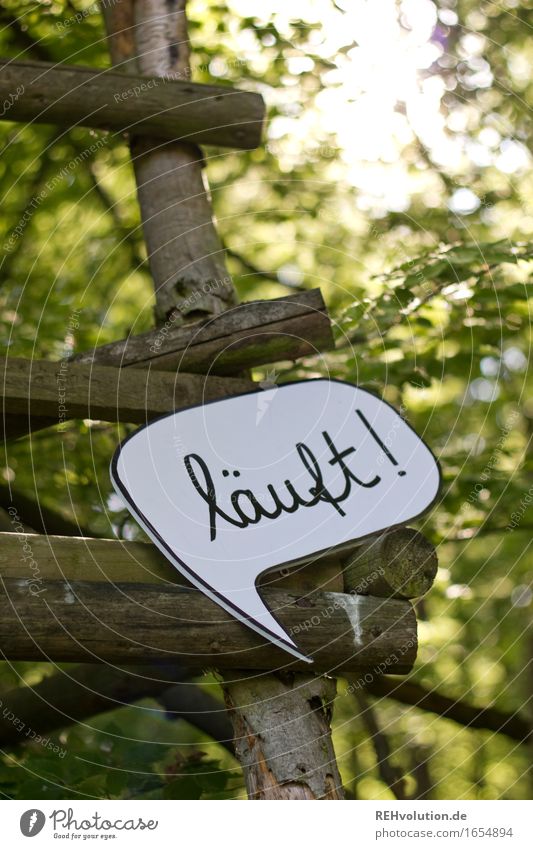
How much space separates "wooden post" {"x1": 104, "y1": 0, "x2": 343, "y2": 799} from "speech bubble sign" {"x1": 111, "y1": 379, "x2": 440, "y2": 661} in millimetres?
223

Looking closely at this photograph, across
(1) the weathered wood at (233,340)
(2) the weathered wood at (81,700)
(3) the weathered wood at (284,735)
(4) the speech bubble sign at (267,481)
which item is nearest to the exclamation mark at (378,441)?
(4) the speech bubble sign at (267,481)

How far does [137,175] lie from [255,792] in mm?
2264

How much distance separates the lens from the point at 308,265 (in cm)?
598

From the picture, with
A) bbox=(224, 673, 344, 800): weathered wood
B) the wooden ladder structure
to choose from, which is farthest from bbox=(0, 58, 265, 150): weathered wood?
bbox=(224, 673, 344, 800): weathered wood

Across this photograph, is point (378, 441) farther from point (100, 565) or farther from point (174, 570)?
point (100, 565)

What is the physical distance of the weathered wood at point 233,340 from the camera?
8.71 feet

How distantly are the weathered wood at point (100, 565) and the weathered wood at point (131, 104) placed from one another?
1654mm

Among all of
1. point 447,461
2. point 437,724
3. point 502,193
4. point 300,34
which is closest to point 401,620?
point 447,461

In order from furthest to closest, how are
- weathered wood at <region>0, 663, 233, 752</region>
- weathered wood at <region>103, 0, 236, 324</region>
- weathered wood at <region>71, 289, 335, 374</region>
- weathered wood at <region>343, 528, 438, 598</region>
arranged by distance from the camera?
weathered wood at <region>0, 663, 233, 752</region>
weathered wood at <region>103, 0, 236, 324</region>
weathered wood at <region>71, 289, 335, 374</region>
weathered wood at <region>343, 528, 438, 598</region>

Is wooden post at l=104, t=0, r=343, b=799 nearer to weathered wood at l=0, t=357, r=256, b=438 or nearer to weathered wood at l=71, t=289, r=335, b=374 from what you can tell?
weathered wood at l=71, t=289, r=335, b=374

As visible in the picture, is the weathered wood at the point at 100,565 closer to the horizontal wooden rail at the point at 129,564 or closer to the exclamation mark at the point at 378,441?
the horizontal wooden rail at the point at 129,564

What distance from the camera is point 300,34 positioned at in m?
4.61

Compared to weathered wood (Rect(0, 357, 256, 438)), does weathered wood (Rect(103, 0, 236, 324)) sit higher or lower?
higher

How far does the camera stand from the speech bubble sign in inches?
86.4
